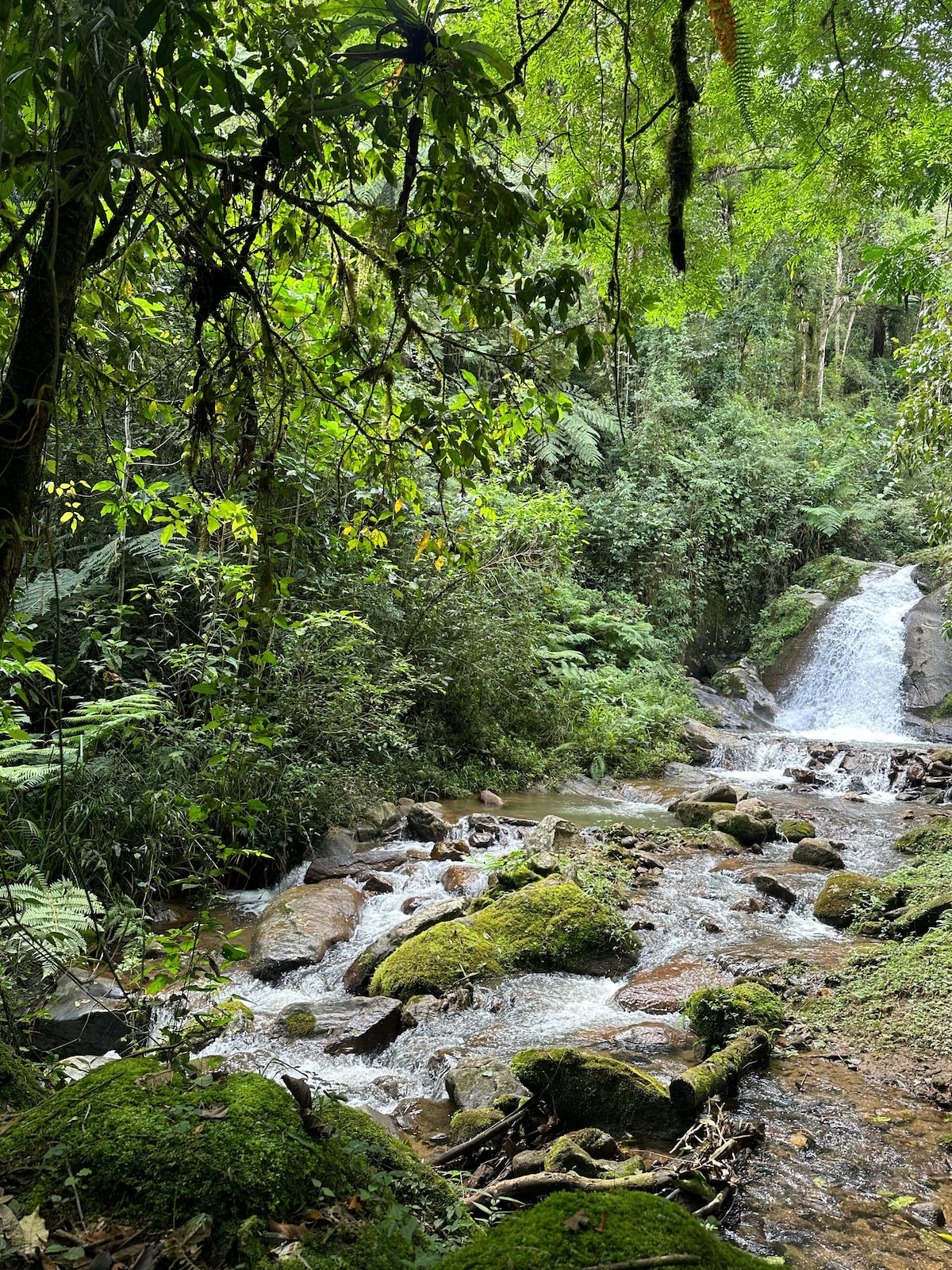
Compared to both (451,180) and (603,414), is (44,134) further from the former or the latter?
(603,414)

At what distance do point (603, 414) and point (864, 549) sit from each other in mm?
8455

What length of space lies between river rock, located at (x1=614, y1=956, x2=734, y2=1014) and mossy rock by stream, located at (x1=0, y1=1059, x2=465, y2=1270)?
3.40m

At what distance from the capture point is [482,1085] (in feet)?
13.3

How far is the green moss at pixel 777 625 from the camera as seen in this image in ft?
59.4

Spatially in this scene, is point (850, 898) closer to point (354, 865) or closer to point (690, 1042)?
point (690, 1042)

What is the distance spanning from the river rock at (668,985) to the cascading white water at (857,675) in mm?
9866

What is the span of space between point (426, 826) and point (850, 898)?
4066 millimetres

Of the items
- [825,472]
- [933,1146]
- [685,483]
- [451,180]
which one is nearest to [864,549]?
[825,472]

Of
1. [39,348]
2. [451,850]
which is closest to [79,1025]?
[39,348]

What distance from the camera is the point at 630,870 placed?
7711mm

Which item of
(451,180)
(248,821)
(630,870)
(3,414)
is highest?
(451,180)

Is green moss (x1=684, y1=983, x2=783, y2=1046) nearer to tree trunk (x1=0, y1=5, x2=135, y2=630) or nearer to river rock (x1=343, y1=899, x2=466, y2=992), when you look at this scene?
river rock (x1=343, y1=899, x2=466, y2=992)

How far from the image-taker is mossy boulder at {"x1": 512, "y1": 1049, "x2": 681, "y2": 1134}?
12.5 feet

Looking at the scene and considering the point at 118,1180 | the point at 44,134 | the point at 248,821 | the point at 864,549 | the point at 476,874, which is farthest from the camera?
the point at 864,549
